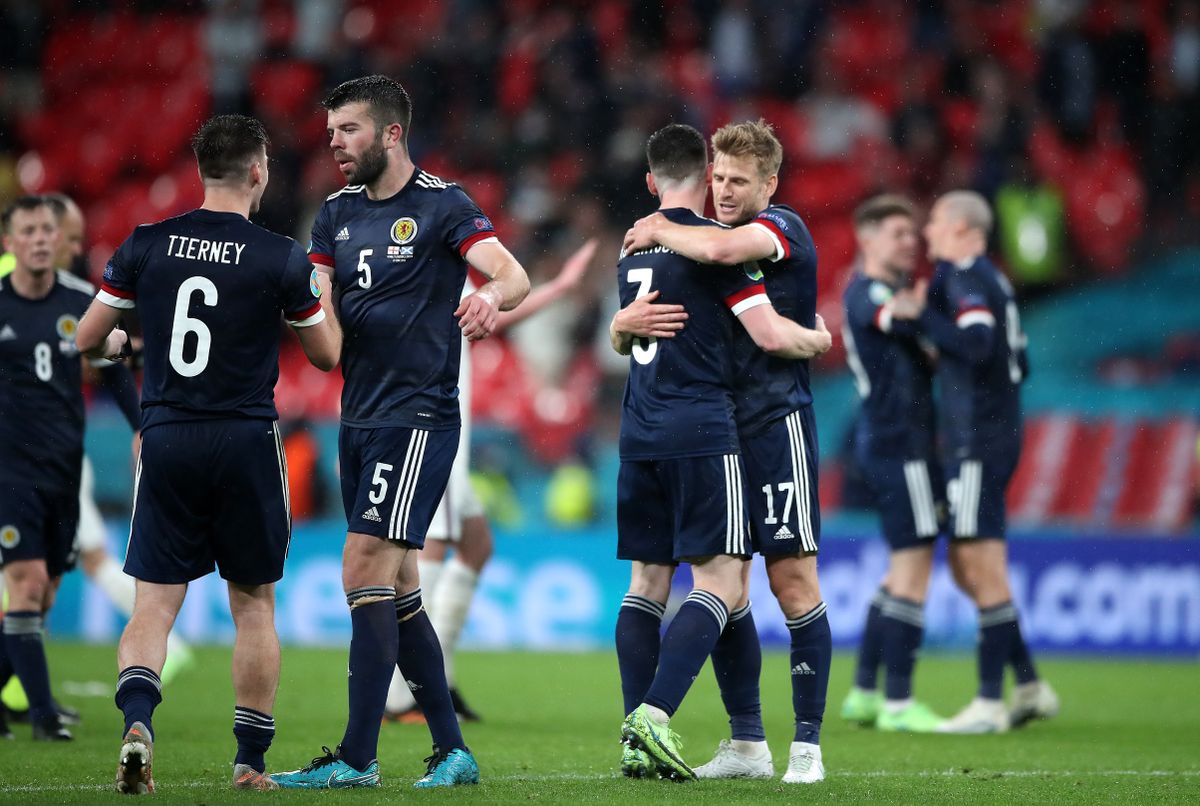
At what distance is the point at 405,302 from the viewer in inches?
208

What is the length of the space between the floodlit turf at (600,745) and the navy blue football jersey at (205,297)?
51.2 inches

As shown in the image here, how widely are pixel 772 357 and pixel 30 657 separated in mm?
3664

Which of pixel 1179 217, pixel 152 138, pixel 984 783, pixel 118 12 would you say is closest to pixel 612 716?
pixel 984 783

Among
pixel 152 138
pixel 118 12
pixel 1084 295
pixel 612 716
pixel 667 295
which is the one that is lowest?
pixel 612 716

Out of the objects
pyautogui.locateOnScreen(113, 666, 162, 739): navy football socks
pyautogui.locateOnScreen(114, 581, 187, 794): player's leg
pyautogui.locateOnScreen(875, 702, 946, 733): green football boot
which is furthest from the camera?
pyautogui.locateOnScreen(875, 702, 946, 733): green football boot

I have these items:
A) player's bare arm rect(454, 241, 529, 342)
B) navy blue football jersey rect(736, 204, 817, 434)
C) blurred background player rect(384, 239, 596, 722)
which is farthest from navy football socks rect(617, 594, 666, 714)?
blurred background player rect(384, 239, 596, 722)

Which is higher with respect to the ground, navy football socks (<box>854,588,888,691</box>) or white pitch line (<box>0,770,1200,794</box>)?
navy football socks (<box>854,588,888,691</box>)

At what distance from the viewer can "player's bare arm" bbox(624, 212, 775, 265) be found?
5527 millimetres

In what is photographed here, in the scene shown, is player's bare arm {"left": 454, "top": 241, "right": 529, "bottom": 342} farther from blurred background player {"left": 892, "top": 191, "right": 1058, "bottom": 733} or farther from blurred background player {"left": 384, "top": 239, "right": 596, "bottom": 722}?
blurred background player {"left": 892, "top": 191, "right": 1058, "bottom": 733}

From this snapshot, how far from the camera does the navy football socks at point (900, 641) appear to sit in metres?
7.98

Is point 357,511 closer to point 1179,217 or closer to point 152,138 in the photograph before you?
point 1179,217

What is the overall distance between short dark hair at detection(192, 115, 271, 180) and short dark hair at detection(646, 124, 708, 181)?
57.8 inches

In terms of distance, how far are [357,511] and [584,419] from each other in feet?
33.5

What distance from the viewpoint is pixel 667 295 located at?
5.71 m
